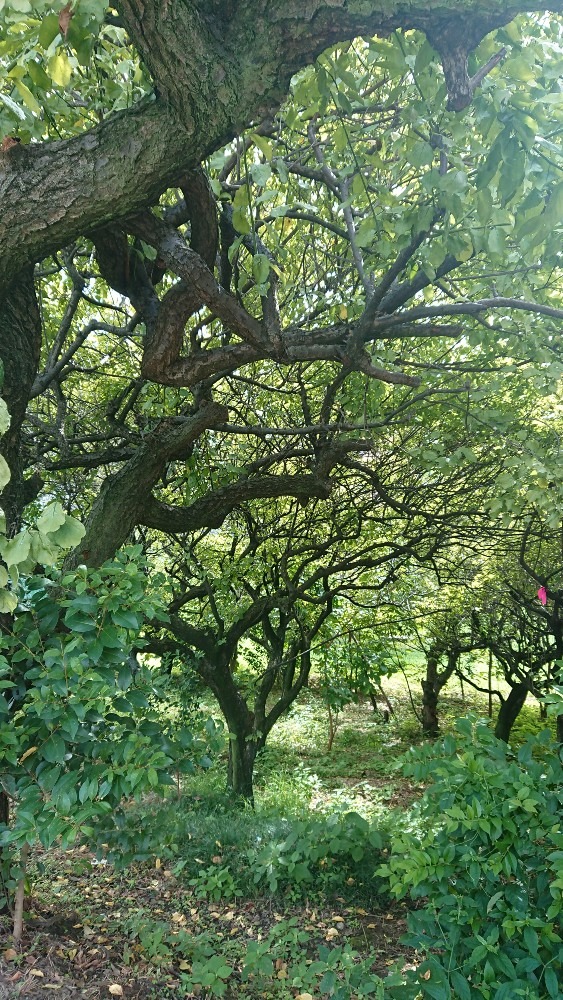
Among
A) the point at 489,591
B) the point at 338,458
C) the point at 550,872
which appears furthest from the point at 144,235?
the point at 489,591

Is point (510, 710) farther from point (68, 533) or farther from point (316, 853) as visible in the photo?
point (68, 533)

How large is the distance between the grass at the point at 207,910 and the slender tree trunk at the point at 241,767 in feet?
0.86

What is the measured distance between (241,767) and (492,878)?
446cm

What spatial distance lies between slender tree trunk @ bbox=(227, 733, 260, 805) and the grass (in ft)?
0.86

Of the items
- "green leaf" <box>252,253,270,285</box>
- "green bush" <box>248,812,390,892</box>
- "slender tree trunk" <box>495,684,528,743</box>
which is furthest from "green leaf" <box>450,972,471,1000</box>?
"slender tree trunk" <box>495,684,528,743</box>

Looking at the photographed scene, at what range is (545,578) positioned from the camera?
8109 millimetres

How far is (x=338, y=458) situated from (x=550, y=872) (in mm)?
3115

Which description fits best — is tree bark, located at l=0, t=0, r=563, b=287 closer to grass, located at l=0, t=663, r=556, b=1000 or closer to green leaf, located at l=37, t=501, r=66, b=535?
green leaf, located at l=37, t=501, r=66, b=535

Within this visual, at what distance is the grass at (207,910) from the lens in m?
2.89

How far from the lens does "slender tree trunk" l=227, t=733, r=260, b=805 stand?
645 centimetres

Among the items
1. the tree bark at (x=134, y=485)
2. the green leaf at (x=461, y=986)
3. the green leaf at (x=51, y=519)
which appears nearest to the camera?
the green leaf at (x=51, y=519)

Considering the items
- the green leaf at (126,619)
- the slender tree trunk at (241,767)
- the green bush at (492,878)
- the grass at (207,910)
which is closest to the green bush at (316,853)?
the grass at (207,910)

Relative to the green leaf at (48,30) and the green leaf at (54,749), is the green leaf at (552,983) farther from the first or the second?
the green leaf at (48,30)

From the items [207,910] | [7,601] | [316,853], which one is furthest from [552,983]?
[207,910]
